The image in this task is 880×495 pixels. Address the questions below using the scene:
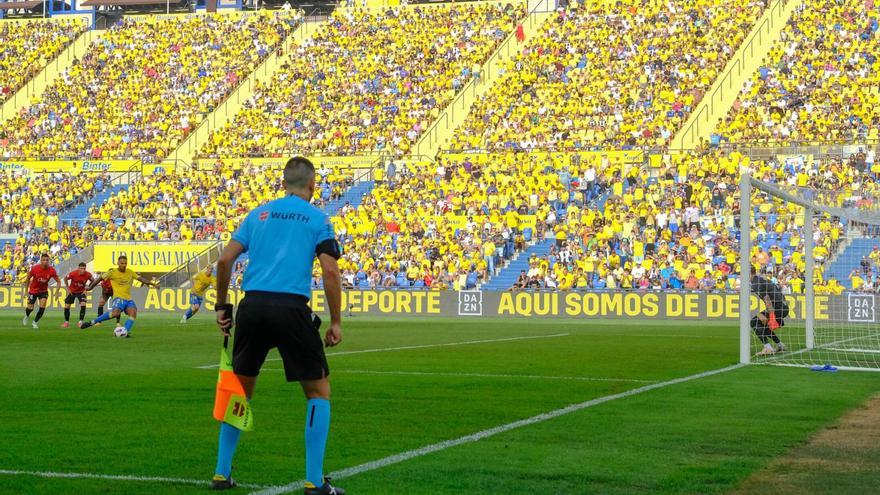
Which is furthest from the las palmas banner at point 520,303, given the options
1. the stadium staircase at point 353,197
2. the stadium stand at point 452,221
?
the stadium staircase at point 353,197

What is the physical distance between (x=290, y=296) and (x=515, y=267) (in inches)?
1411

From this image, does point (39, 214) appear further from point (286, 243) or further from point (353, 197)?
point (286, 243)

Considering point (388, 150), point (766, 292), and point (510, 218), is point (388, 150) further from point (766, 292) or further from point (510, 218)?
point (766, 292)

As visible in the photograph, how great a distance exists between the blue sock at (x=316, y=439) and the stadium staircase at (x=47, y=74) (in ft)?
201

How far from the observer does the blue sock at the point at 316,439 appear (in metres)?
7.21

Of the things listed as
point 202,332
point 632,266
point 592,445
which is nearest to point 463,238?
point 632,266

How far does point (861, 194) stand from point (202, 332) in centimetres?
1544

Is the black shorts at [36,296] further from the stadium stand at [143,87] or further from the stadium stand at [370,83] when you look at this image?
the stadium stand at [143,87]

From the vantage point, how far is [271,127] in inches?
2223

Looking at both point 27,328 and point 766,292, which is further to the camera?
point 27,328

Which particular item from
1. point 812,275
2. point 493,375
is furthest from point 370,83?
point 493,375

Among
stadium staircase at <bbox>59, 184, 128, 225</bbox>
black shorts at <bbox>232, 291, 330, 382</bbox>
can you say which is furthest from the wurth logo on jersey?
stadium staircase at <bbox>59, 184, 128, 225</bbox>

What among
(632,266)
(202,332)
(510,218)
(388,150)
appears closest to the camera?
(202,332)

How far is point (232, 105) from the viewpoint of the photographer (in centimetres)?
5972
